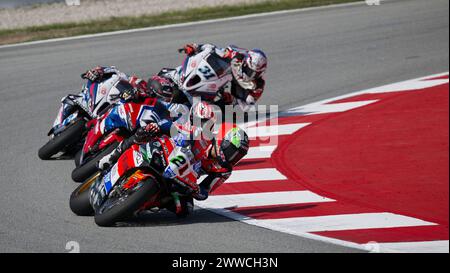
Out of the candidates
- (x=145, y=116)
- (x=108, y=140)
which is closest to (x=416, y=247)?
(x=145, y=116)


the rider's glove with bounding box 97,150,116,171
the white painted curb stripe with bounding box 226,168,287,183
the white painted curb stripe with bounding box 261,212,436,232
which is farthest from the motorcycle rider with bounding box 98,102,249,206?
the white painted curb stripe with bounding box 226,168,287,183

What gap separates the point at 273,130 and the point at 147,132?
4.69 m

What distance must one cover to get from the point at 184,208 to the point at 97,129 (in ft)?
7.75

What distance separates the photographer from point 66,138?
1231 centimetres

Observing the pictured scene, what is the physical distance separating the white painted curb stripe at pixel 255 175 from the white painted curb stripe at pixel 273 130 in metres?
2.07

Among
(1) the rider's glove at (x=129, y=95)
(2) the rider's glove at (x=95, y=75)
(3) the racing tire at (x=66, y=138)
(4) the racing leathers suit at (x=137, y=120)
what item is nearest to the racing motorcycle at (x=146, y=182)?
(4) the racing leathers suit at (x=137, y=120)

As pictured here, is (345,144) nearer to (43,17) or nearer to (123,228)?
(123,228)

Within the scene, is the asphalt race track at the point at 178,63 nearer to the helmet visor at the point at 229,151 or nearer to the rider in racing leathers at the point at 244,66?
the helmet visor at the point at 229,151

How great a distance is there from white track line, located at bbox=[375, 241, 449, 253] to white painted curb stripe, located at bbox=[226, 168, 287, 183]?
3048 mm

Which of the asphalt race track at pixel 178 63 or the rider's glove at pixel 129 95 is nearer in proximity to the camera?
the asphalt race track at pixel 178 63

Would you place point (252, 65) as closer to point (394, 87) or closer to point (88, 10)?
point (394, 87)

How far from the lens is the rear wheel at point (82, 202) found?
9.59m

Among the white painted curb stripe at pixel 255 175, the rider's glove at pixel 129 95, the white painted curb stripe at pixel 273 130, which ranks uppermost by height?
the rider's glove at pixel 129 95

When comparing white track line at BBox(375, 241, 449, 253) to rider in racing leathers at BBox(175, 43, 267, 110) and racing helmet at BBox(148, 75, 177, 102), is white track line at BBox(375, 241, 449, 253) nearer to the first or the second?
racing helmet at BBox(148, 75, 177, 102)
